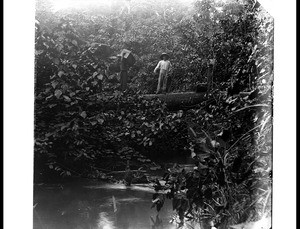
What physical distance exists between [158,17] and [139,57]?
13.2 inches

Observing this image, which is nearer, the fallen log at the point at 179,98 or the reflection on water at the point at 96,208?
the reflection on water at the point at 96,208

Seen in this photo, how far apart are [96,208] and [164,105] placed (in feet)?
2.99

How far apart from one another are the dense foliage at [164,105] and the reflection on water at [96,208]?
10cm

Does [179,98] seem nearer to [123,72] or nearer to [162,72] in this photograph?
[162,72]

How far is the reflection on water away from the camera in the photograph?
11.6 ft

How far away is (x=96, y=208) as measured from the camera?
11.9 feet

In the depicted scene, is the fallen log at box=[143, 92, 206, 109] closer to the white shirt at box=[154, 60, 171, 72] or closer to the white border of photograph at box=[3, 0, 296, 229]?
the white shirt at box=[154, 60, 171, 72]

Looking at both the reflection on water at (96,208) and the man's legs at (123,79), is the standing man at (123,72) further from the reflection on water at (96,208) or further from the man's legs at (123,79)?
the reflection on water at (96,208)

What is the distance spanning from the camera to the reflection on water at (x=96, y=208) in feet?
11.6
